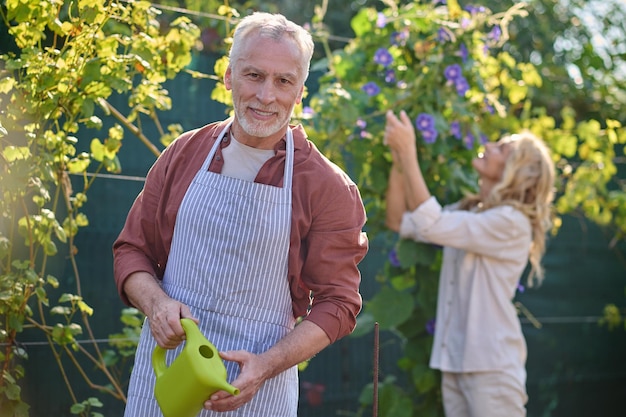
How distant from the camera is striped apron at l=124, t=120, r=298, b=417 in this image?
80.5 inches

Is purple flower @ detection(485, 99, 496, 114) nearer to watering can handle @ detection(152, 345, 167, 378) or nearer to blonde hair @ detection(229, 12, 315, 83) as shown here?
blonde hair @ detection(229, 12, 315, 83)

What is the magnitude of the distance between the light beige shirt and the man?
1.46 meters

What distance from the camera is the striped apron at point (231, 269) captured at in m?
2.04

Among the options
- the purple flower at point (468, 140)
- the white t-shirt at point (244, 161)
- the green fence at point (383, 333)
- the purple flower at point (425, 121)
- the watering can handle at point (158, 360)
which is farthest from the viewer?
the purple flower at point (468, 140)

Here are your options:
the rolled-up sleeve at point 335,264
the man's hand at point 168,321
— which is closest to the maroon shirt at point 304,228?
the rolled-up sleeve at point 335,264

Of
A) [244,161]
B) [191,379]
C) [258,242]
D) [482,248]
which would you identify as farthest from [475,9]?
[191,379]

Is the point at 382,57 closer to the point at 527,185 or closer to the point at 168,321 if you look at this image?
the point at 527,185

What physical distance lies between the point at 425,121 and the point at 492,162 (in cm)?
31

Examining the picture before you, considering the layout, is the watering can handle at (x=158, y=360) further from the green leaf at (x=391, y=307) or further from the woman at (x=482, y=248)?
the green leaf at (x=391, y=307)

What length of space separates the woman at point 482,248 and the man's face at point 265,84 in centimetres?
145

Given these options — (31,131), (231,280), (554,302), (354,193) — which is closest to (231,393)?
(231,280)

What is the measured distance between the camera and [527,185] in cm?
368

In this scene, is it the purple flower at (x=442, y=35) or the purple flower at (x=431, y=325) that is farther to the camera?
the purple flower at (x=431, y=325)

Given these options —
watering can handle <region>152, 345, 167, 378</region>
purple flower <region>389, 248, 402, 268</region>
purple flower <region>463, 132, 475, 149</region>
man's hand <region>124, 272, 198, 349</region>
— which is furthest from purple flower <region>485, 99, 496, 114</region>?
watering can handle <region>152, 345, 167, 378</region>
